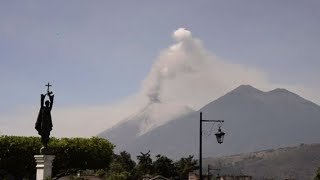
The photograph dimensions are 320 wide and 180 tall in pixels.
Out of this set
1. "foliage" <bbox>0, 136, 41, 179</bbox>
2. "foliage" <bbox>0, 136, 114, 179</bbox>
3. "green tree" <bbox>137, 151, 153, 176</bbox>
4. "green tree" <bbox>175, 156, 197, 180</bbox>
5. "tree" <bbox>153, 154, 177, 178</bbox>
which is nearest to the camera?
"foliage" <bbox>0, 136, 41, 179</bbox>

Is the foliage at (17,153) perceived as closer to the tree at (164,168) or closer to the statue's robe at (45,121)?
the statue's robe at (45,121)

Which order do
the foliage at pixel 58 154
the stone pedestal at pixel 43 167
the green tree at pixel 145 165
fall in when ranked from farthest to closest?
1. the green tree at pixel 145 165
2. the foliage at pixel 58 154
3. the stone pedestal at pixel 43 167

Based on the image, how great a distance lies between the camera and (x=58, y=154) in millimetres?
50000

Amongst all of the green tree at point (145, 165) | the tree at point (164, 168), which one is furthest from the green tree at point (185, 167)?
the green tree at point (145, 165)

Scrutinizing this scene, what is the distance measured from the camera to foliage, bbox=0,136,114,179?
48000 mm

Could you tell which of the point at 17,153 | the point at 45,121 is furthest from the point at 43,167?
the point at 17,153

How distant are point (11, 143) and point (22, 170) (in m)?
2.80

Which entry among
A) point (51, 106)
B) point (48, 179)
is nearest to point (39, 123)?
point (51, 106)

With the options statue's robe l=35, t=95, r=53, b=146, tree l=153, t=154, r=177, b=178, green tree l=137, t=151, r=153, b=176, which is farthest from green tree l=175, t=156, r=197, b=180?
statue's robe l=35, t=95, r=53, b=146

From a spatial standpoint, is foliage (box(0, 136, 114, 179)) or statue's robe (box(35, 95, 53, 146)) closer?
statue's robe (box(35, 95, 53, 146))

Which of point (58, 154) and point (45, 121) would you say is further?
point (58, 154)

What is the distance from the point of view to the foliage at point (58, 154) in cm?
Answer: 4800

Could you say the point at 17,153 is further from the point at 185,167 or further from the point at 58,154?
the point at 185,167

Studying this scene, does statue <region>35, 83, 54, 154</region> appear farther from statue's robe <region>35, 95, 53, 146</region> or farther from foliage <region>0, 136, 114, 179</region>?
foliage <region>0, 136, 114, 179</region>
